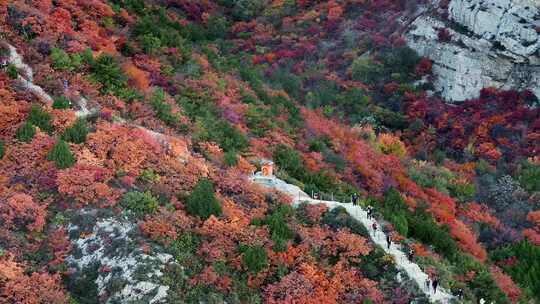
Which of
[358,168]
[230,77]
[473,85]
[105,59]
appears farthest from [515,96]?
[105,59]

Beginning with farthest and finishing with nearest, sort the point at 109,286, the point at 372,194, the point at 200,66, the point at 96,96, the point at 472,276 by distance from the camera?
the point at 200,66
the point at 372,194
the point at 96,96
the point at 472,276
the point at 109,286

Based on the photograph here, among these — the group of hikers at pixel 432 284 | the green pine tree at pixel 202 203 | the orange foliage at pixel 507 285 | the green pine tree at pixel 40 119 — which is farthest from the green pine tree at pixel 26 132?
the orange foliage at pixel 507 285

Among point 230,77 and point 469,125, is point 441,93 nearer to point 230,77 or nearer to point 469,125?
point 469,125

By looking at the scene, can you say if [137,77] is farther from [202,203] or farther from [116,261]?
[116,261]

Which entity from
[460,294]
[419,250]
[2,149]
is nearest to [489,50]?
[419,250]

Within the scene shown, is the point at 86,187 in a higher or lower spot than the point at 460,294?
higher

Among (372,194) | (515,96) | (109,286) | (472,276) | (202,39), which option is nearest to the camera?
(109,286)

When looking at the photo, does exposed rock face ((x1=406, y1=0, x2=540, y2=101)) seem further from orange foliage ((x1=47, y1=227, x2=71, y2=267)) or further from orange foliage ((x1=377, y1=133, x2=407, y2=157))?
orange foliage ((x1=47, y1=227, x2=71, y2=267))
